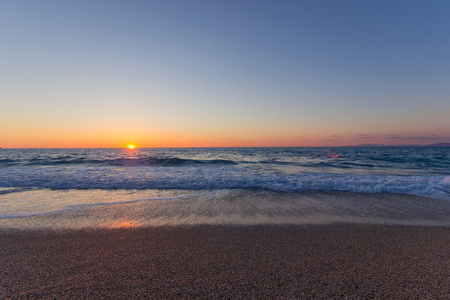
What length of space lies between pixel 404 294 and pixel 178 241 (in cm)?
276

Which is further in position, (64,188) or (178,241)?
(64,188)

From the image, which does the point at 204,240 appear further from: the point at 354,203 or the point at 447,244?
the point at 354,203

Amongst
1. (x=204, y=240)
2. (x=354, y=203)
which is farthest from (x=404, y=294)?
(x=354, y=203)

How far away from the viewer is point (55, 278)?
2328 millimetres

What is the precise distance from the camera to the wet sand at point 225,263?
A: 2.12 metres

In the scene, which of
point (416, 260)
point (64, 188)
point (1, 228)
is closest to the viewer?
point (416, 260)

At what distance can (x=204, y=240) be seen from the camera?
3.35m

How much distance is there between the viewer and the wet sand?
2.12 m

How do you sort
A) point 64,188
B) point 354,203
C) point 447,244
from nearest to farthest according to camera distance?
point 447,244
point 354,203
point 64,188

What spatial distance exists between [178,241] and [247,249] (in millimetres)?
1081

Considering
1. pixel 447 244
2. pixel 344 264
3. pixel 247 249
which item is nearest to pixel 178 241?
pixel 247 249

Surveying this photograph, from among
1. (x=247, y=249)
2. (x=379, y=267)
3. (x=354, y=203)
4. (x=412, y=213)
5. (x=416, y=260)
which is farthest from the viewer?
(x=354, y=203)

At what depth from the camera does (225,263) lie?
262 cm

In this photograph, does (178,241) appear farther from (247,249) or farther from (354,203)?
(354,203)
